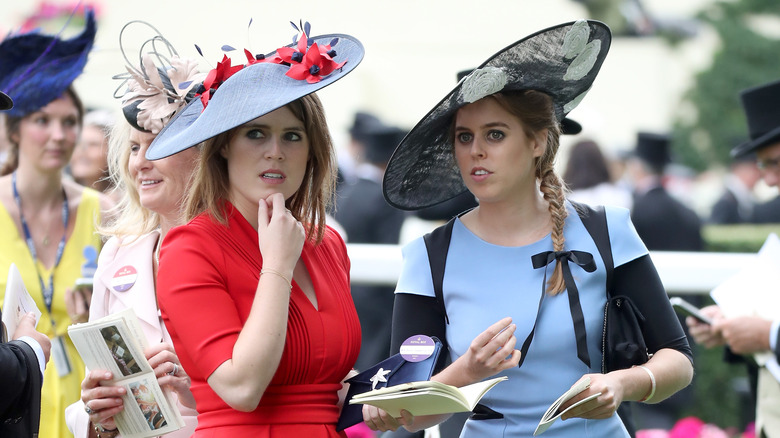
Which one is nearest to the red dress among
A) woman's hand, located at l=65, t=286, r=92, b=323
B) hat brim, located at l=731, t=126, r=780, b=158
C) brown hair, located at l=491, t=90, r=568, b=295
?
brown hair, located at l=491, t=90, r=568, b=295

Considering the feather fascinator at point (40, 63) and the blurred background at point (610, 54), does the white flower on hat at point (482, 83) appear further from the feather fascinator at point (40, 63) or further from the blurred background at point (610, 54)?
the blurred background at point (610, 54)

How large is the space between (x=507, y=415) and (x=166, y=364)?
1.07 m

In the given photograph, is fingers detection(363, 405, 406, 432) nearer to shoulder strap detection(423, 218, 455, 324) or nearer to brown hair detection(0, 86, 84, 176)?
shoulder strap detection(423, 218, 455, 324)

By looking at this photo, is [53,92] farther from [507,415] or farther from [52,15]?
[507,415]

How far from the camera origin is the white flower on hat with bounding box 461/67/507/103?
293 cm

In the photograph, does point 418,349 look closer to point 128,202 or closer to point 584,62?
point 584,62

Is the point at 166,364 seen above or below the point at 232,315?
below

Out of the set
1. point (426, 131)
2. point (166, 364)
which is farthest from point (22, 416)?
point (426, 131)

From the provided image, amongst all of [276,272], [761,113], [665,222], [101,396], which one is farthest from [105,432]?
[665,222]

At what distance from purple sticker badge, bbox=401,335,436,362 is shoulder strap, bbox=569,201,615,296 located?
2.22ft

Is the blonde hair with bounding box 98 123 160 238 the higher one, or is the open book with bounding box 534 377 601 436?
the blonde hair with bounding box 98 123 160 238

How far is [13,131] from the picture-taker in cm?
473

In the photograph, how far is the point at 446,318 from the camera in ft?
10.2

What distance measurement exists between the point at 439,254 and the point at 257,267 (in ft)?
2.30
